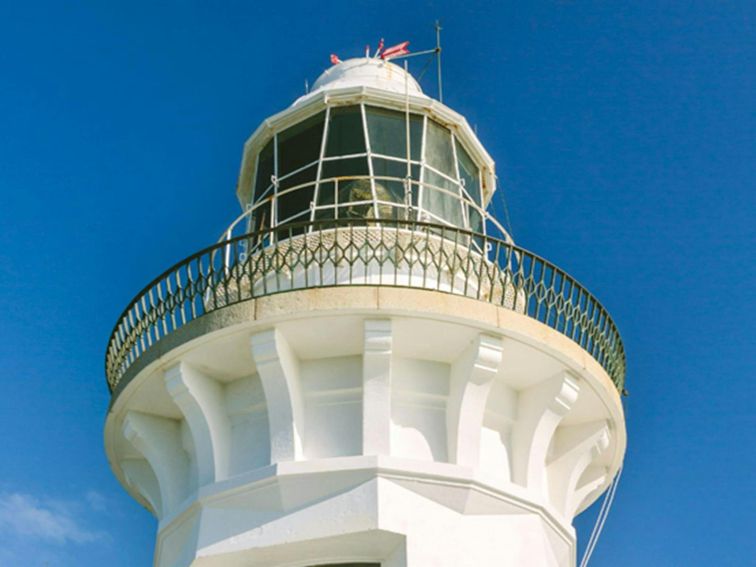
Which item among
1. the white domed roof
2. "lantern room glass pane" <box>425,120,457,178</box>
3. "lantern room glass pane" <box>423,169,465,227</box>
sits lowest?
"lantern room glass pane" <box>423,169,465,227</box>

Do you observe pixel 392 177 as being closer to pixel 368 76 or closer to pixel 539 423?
pixel 368 76

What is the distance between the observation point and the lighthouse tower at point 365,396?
11906 mm

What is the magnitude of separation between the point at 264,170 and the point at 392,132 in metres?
1.59

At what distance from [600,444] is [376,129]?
4.10 m

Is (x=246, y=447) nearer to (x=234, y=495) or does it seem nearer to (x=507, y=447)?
(x=234, y=495)

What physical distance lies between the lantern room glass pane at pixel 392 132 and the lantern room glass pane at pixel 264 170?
4.16 ft

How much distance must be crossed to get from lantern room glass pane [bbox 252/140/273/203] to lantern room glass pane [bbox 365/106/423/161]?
1.27 m

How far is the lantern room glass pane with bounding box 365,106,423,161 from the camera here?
14250 millimetres

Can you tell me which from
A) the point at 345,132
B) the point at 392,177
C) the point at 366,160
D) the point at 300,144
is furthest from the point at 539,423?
the point at 300,144

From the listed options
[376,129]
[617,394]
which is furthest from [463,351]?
[376,129]

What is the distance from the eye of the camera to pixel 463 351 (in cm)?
1252

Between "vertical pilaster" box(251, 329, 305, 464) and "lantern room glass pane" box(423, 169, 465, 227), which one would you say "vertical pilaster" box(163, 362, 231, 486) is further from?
"lantern room glass pane" box(423, 169, 465, 227)

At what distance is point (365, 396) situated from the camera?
1220 centimetres

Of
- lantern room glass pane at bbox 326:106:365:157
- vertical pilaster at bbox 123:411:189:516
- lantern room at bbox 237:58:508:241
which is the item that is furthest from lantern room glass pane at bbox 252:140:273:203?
vertical pilaster at bbox 123:411:189:516
